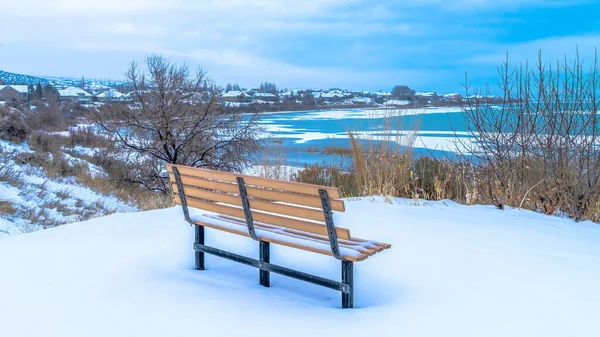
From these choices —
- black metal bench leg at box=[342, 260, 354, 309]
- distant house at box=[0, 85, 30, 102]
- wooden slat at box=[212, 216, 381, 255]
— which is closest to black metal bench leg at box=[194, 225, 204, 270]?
wooden slat at box=[212, 216, 381, 255]

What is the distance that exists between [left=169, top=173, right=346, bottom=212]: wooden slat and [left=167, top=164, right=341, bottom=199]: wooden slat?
30 mm

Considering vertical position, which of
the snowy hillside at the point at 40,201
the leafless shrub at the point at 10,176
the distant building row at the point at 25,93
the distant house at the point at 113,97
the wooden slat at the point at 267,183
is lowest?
the snowy hillside at the point at 40,201

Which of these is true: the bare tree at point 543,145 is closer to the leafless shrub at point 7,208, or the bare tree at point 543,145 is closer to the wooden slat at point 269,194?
the wooden slat at point 269,194

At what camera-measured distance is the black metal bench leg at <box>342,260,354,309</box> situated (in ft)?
10.1

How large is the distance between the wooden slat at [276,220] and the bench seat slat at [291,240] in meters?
0.09

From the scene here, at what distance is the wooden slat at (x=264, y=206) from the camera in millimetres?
3035

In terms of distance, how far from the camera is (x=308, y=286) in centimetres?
359

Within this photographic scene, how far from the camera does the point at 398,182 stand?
295 inches

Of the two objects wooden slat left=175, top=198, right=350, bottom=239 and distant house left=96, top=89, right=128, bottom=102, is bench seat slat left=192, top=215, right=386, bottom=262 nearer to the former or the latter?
wooden slat left=175, top=198, right=350, bottom=239

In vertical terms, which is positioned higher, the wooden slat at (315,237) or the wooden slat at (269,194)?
the wooden slat at (269,194)

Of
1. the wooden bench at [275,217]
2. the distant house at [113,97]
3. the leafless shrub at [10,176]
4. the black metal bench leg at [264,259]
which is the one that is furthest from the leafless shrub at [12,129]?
the black metal bench leg at [264,259]

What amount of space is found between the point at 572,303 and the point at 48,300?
3.18 meters

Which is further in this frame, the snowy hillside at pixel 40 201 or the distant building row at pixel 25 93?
the distant building row at pixel 25 93

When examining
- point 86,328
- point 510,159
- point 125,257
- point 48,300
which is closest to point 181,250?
point 125,257
